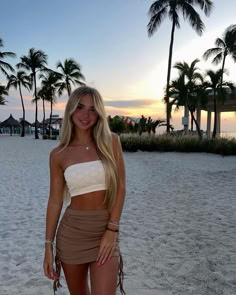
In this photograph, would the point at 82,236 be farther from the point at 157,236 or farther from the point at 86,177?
the point at 157,236

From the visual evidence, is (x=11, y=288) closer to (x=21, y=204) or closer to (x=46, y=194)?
(x=21, y=204)

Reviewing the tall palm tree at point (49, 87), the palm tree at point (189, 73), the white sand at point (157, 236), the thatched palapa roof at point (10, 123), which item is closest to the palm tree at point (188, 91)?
the palm tree at point (189, 73)

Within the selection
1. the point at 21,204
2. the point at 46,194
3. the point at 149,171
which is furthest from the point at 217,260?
the point at 149,171

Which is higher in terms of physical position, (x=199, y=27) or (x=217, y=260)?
(x=199, y=27)

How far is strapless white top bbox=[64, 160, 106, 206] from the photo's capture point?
176cm

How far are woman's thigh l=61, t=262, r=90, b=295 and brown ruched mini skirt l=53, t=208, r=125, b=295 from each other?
0.04m

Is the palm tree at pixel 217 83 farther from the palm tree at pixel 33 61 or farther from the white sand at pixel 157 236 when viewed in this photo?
the palm tree at pixel 33 61

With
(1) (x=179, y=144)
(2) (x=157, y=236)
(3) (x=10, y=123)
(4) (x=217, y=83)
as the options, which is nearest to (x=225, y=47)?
(4) (x=217, y=83)

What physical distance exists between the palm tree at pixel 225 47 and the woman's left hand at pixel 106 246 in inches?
947

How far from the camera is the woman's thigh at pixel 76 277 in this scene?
1.77 meters

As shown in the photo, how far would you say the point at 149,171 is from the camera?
40.7ft

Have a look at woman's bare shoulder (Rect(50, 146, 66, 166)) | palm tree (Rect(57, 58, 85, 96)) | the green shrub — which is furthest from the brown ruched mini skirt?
palm tree (Rect(57, 58, 85, 96))

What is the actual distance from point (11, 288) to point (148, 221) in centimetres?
Result: 297

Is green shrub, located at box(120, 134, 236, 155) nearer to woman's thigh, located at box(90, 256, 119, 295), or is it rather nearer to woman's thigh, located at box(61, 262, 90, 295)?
woman's thigh, located at box(61, 262, 90, 295)
